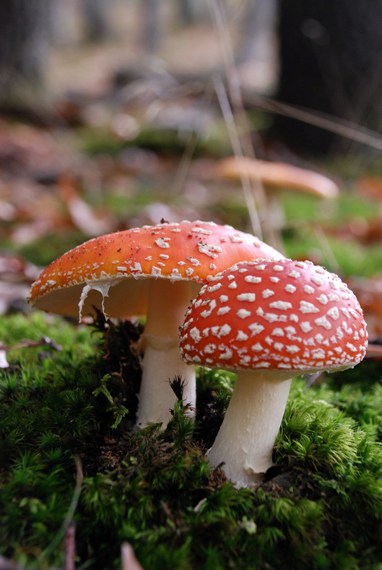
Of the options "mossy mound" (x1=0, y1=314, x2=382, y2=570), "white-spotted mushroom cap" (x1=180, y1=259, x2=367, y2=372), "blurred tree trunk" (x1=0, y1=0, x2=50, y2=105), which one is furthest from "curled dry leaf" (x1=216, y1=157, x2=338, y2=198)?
"blurred tree trunk" (x1=0, y1=0, x2=50, y2=105)

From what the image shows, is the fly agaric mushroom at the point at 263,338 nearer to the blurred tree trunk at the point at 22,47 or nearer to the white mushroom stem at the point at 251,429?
the white mushroom stem at the point at 251,429

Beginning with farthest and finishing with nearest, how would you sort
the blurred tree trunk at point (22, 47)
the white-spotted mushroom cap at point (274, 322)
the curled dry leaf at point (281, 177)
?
the blurred tree trunk at point (22, 47) → the curled dry leaf at point (281, 177) → the white-spotted mushroom cap at point (274, 322)

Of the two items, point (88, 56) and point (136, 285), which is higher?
point (88, 56)

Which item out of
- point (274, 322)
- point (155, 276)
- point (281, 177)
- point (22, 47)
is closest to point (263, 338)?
point (274, 322)

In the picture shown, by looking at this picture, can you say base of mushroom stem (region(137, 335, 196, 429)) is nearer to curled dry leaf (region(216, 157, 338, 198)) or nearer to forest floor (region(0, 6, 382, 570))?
forest floor (region(0, 6, 382, 570))

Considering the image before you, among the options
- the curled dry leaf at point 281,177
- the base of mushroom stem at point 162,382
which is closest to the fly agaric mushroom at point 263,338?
the base of mushroom stem at point 162,382

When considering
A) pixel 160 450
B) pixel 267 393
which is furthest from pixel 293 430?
pixel 160 450

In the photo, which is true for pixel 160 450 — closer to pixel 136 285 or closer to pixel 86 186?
pixel 136 285
